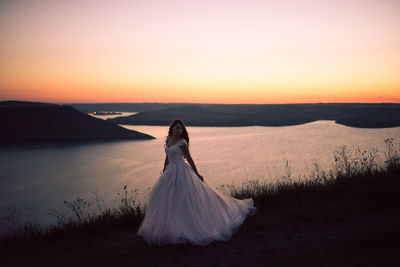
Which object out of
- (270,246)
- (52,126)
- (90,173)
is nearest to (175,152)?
(270,246)

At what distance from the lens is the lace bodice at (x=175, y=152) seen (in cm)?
487

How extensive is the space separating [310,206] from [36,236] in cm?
569

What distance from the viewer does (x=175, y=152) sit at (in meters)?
4.89

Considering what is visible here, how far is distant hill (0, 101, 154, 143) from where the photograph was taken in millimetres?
66000

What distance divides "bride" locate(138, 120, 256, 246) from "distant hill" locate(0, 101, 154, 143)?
227ft

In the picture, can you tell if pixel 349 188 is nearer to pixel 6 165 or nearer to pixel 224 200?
pixel 224 200

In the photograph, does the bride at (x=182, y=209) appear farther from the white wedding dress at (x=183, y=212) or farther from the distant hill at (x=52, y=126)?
the distant hill at (x=52, y=126)

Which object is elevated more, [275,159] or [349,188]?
[349,188]

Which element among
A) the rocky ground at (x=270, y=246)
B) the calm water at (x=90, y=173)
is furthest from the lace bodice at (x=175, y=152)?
the calm water at (x=90, y=173)

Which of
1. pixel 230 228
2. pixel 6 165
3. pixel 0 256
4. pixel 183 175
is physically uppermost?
pixel 183 175

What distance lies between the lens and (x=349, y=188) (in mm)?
6441

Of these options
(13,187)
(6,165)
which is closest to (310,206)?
(13,187)

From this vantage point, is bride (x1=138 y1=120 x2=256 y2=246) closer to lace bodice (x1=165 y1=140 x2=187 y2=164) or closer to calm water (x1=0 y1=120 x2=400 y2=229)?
lace bodice (x1=165 y1=140 x2=187 y2=164)

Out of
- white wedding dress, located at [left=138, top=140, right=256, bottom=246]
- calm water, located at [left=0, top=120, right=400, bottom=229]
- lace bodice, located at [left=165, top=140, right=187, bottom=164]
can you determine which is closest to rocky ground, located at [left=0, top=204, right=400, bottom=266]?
Answer: white wedding dress, located at [left=138, top=140, right=256, bottom=246]
